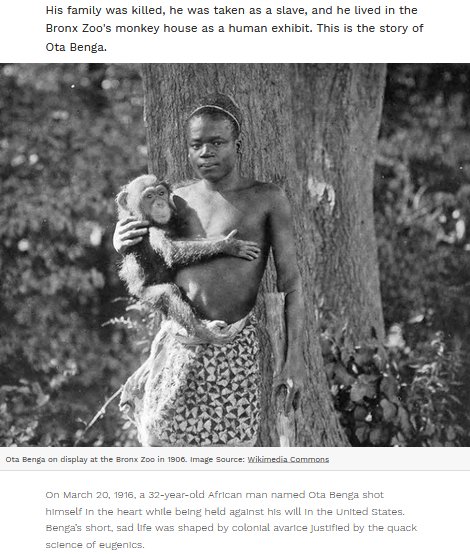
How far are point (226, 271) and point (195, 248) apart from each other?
0.31 ft

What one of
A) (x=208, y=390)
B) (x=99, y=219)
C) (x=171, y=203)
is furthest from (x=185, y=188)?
(x=99, y=219)

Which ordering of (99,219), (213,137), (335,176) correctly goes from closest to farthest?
1. (213,137)
2. (335,176)
3. (99,219)

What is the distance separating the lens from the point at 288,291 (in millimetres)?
2166

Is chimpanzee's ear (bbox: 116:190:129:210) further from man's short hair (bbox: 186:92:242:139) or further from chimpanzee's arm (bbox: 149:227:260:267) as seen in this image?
man's short hair (bbox: 186:92:242:139)

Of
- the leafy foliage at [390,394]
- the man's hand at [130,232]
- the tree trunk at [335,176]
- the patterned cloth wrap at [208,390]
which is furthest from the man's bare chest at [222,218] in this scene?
the tree trunk at [335,176]

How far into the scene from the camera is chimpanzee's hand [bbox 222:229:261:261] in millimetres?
2100

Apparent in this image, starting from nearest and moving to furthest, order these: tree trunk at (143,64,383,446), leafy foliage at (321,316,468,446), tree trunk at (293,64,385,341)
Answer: tree trunk at (143,64,383,446) → leafy foliage at (321,316,468,446) → tree trunk at (293,64,385,341)

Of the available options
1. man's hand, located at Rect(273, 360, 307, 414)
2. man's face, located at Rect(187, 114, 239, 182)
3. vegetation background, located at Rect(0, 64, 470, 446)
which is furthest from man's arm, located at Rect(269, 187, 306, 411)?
vegetation background, located at Rect(0, 64, 470, 446)

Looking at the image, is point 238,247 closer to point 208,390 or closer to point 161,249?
point 161,249

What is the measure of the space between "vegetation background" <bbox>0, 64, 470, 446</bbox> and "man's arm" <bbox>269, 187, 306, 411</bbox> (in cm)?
152

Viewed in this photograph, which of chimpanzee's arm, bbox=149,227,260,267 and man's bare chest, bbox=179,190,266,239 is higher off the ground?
man's bare chest, bbox=179,190,266,239

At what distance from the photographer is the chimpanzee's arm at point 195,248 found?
2102mm
